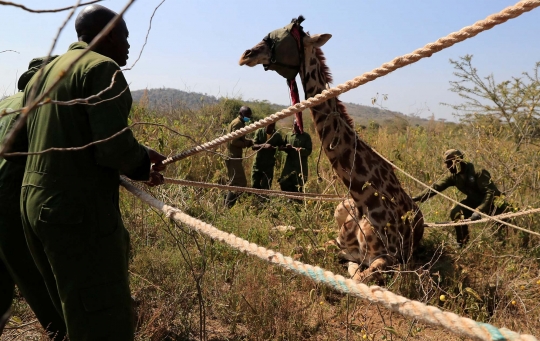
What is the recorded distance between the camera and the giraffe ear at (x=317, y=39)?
3863 mm

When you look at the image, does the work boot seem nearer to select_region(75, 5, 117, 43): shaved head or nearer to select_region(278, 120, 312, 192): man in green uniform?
select_region(278, 120, 312, 192): man in green uniform

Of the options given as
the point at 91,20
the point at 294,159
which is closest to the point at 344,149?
the point at 91,20

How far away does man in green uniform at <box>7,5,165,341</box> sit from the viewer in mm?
2119

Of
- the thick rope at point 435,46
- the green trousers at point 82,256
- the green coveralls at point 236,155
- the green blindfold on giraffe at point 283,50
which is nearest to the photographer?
the thick rope at point 435,46

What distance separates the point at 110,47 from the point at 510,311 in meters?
3.39

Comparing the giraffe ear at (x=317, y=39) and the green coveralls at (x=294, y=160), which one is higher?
the giraffe ear at (x=317, y=39)

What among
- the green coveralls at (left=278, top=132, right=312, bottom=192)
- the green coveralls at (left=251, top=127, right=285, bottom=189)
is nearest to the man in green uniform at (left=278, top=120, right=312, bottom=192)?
the green coveralls at (left=278, top=132, right=312, bottom=192)

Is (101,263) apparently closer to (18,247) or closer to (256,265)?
(18,247)

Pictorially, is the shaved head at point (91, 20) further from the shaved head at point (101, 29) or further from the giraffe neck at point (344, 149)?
the giraffe neck at point (344, 149)

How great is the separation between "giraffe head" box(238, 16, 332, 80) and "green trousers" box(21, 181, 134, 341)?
205 cm

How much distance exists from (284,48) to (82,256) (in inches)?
94.5

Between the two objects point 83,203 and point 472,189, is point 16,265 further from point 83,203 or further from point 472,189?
point 472,189

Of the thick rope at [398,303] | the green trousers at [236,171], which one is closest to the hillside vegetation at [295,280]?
the thick rope at [398,303]

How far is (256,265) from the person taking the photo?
4199 mm
